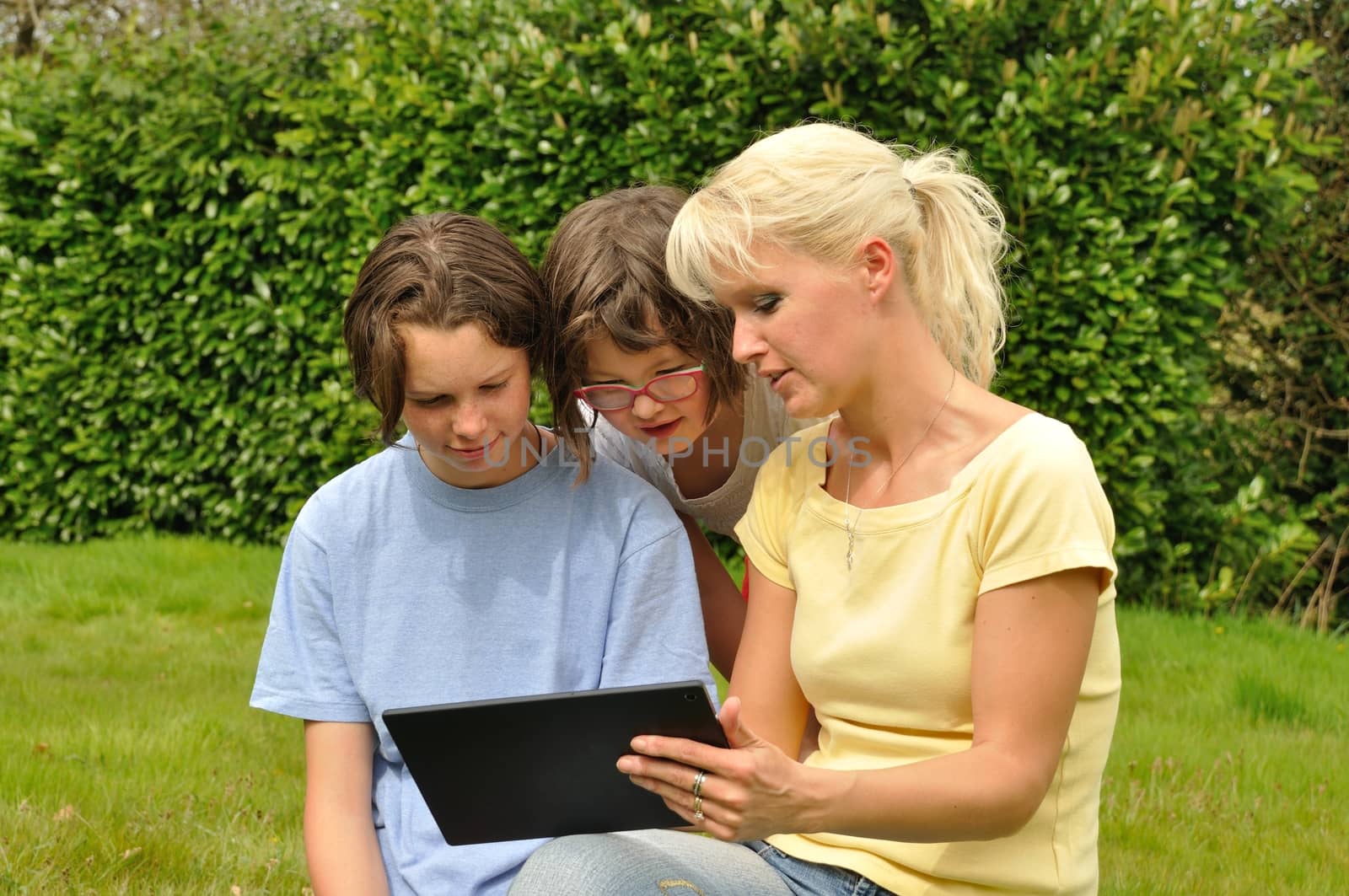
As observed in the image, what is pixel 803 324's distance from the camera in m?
2.04

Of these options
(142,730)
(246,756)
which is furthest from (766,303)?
(142,730)

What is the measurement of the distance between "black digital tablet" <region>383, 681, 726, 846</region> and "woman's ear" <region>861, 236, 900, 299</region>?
0.72 meters

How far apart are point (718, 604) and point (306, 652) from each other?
42.4 inches

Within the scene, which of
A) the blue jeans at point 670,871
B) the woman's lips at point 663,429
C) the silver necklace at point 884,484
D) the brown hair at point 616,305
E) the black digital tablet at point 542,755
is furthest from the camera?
the woman's lips at point 663,429

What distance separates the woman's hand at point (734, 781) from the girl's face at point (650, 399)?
2.75 ft

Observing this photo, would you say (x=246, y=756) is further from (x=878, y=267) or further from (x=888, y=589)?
(x=878, y=267)

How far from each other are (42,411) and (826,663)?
20.3 feet

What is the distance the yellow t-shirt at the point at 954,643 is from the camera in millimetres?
1880

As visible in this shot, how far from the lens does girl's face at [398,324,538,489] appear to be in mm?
2207

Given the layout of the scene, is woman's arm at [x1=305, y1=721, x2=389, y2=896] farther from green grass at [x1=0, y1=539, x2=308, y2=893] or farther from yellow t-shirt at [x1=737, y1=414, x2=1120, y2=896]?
green grass at [x1=0, y1=539, x2=308, y2=893]

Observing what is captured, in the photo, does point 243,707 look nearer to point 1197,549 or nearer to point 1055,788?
point 1055,788

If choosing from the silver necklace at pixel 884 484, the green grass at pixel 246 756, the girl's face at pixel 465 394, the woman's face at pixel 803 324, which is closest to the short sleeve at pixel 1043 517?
the silver necklace at pixel 884 484

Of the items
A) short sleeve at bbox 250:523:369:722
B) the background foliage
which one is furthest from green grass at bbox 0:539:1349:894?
short sleeve at bbox 250:523:369:722

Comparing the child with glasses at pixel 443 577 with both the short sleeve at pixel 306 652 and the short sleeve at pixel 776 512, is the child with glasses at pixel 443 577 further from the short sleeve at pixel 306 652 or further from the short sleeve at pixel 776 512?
the short sleeve at pixel 776 512
